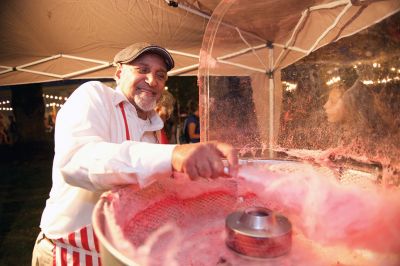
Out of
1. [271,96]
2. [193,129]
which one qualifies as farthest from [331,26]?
[193,129]

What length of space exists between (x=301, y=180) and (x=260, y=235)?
0.31 m

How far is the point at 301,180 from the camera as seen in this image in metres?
1.08

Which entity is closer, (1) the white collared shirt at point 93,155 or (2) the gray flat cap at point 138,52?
(1) the white collared shirt at point 93,155

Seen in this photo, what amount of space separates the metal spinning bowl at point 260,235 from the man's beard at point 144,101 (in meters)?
0.90

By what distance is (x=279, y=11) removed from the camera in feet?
6.29

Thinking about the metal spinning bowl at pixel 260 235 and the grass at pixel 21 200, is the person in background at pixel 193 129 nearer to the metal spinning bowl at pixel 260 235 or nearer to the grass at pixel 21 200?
the grass at pixel 21 200

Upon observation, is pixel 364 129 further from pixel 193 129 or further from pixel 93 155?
pixel 193 129

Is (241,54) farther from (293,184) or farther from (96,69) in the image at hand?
(96,69)

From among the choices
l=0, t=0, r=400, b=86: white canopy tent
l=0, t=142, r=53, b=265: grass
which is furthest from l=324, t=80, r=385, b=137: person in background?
l=0, t=142, r=53, b=265: grass

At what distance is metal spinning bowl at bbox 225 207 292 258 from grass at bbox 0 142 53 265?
130 inches

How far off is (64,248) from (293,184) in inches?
40.7

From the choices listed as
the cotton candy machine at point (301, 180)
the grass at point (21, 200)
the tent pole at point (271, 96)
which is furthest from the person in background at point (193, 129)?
the cotton candy machine at point (301, 180)

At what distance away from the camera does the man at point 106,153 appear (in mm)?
840

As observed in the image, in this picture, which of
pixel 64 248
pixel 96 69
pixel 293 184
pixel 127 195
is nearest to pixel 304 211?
pixel 293 184
